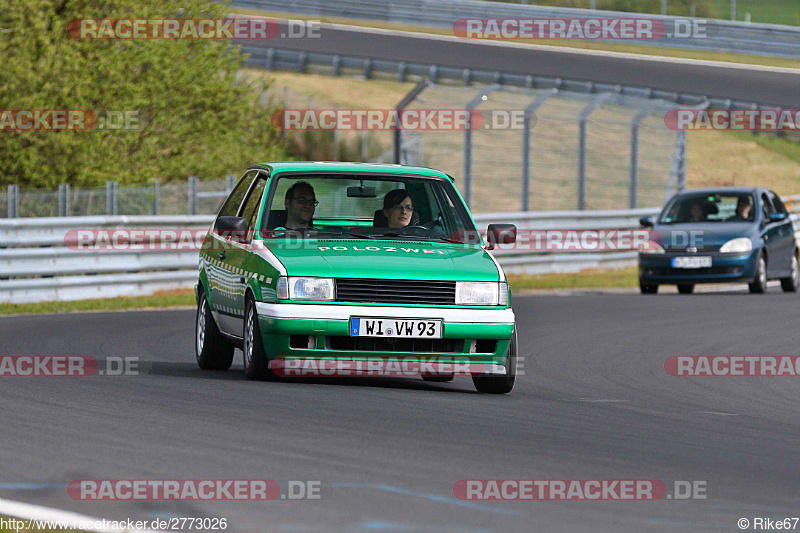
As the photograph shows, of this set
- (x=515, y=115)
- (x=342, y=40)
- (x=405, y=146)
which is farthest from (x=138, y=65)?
(x=342, y=40)

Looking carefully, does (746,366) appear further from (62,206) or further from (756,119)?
(756,119)

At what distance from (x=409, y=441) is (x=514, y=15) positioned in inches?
→ 1712

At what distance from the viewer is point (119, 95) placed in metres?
28.0

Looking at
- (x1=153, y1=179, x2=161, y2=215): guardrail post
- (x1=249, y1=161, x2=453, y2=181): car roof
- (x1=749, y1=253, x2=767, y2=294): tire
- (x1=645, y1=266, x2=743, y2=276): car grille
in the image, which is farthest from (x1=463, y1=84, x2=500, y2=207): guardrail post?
(x1=249, y1=161, x2=453, y2=181): car roof

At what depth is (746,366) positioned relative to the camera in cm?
1309

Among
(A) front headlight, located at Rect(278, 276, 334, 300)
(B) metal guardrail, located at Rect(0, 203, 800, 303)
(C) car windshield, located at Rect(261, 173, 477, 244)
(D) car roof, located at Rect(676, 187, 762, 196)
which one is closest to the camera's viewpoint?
(A) front headlight, located at Rect(278, 276, 334, 300)

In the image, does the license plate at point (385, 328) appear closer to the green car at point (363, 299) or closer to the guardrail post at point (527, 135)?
the green car at point (363, 299)

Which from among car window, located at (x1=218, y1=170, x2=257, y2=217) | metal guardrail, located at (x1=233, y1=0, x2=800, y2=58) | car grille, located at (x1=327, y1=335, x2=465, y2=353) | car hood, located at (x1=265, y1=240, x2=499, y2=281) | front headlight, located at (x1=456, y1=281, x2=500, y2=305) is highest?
metal guardrail, located at (x1=233, y1=0, x2=800, y2=58)

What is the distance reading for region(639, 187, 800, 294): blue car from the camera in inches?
862

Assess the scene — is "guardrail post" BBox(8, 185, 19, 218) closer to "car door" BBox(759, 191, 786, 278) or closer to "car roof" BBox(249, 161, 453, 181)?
"car roof" BBox(249, 161, 453, 181)

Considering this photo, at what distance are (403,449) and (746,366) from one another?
20.7 feet

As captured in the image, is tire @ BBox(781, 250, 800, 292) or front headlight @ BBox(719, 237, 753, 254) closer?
front headlight @ BBox(719, 237, 753, 254)

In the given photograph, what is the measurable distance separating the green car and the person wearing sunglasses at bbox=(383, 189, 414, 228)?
0.34ft

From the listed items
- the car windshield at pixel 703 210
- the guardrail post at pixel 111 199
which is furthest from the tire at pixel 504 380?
the car windshield at pixel 703 210
